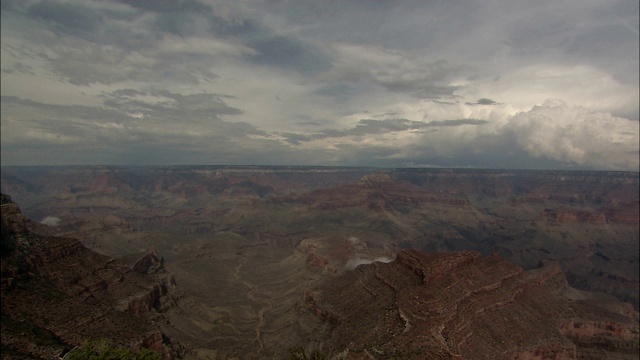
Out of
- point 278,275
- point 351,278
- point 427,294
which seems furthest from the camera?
point 278,275

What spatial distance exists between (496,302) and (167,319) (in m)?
89.8

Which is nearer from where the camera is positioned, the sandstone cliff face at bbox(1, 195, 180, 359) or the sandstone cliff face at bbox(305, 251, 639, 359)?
the sandstone cliff face at bbox(1, 195, 180, 359)

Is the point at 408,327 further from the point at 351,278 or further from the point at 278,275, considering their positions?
the point at 278,275

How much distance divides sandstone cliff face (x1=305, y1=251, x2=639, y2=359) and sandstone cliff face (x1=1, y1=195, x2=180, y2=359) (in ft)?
147

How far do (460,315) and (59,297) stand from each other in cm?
8522

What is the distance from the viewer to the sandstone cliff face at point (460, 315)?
73750 mm

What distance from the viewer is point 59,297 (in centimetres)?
8331

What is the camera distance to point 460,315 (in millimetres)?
80312

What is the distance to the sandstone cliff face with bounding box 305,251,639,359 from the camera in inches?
2904

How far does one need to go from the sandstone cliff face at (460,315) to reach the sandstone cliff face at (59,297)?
44882 mm

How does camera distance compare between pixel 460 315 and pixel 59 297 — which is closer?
pixel 460 315

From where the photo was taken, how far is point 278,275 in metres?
188

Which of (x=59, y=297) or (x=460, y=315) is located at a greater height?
(x=59, y=297)

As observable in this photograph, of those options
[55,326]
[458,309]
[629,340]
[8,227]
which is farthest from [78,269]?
[629,340]
